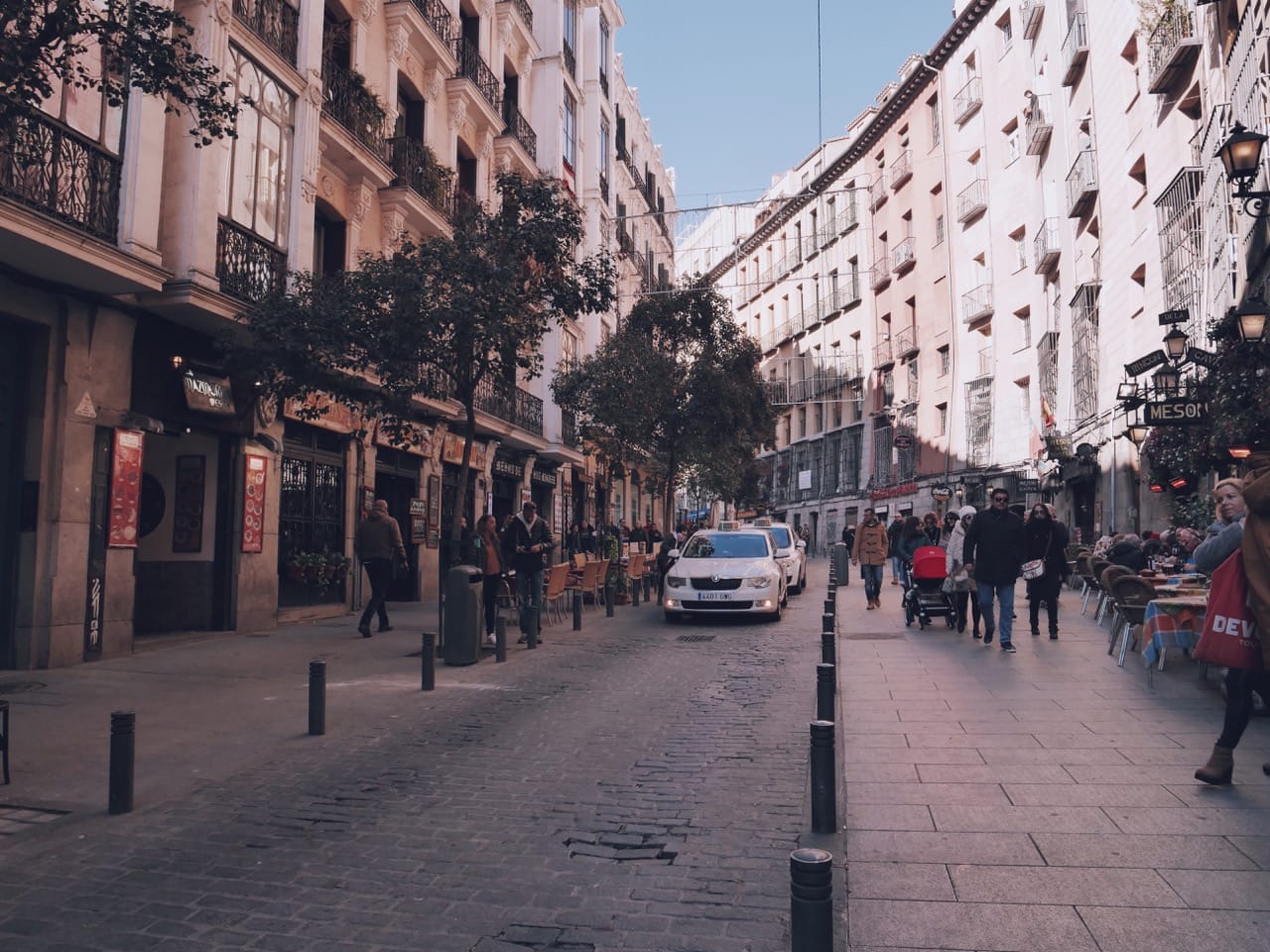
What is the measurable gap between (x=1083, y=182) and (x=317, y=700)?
22.6 m

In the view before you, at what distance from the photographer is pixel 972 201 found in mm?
35125

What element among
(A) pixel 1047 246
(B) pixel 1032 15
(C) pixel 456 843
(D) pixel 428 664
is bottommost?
(C) pixel 456 843

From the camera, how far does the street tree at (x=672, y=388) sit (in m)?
23.9

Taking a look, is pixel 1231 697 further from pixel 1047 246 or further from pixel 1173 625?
pixel 1047 246

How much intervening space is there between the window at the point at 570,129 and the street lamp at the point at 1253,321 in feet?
70.8

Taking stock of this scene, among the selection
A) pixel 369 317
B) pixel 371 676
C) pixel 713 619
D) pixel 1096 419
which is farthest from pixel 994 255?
pixel 371 676

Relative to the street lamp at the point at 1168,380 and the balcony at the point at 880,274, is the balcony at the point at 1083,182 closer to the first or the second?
the street lamp at the point at 1168,380

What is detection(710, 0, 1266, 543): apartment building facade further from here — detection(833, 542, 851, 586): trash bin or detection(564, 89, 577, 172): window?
detection(564, 89, 577, 172): window

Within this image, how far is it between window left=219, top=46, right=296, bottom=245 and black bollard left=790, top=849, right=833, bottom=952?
1263 centimetres

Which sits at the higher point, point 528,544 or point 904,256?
point 904,256

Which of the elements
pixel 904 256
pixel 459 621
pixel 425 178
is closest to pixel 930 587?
pixel 459 621

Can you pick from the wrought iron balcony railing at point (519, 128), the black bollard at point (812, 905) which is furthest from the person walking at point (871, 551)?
the black bollard at point (812, 905)

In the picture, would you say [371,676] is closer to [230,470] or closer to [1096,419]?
[230,470]

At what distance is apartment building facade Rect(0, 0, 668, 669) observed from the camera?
10.3 m
